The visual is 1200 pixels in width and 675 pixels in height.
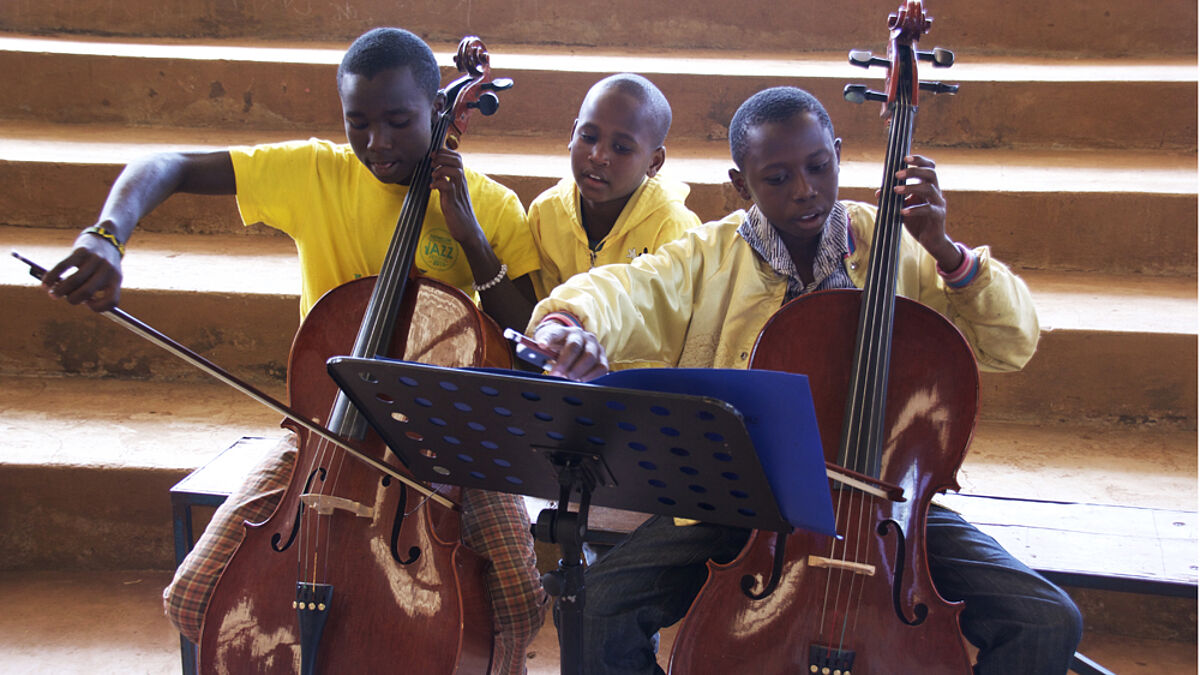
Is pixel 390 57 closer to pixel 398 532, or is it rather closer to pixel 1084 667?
pixel 398 532

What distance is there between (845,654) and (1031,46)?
3345mm

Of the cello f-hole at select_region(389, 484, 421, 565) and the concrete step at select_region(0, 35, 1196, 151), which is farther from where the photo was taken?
the concrete step at select_region(0, 35, 1196, 151)

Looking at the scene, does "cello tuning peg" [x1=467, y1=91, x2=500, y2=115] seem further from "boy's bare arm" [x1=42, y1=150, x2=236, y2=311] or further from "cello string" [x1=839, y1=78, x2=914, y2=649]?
"cello string" [x1=839, y1=78, x2=914, y2=649]

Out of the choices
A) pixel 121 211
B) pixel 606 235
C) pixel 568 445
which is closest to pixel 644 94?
pixel 606 235

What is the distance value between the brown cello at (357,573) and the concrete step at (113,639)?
0.75 m

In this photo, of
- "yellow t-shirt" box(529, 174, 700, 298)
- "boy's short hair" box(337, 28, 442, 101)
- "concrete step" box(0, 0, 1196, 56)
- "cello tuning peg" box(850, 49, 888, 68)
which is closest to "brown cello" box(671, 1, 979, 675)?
"cello tuning peg" box(850, 49, 888, 68)

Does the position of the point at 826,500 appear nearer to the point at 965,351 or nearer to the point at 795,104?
the point at 965,351

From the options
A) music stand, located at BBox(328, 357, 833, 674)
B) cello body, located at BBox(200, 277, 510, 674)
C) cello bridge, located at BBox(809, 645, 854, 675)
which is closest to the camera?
music stand, located at BBox(328, 357, 833, 674)

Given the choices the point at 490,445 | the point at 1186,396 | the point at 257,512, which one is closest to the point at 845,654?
the point at 490,445

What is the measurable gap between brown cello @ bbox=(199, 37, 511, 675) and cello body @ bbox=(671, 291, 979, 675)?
0.35m

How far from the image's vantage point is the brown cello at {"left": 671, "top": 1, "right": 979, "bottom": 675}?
1282mm

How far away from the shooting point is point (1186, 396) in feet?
8.54

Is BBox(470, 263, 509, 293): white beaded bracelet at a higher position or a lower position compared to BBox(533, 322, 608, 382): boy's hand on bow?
higher

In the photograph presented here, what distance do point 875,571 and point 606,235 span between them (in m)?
1.05
